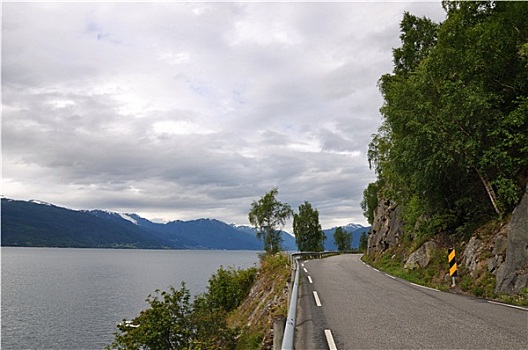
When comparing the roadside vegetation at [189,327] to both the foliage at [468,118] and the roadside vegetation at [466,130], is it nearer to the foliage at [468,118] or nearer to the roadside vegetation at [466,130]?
the roadside vegetation at [466,130]

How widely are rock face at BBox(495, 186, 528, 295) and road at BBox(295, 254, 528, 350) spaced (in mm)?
1305

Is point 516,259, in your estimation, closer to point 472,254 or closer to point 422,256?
point 472,254

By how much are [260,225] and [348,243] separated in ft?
199

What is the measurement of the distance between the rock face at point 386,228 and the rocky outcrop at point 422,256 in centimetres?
1073

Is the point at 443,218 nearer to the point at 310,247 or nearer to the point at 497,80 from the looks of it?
the point at 497,80

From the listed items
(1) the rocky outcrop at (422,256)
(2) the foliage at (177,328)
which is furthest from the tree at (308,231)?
(2) the foliage at (177,328)

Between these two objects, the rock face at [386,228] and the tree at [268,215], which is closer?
the rock face at [386,228]

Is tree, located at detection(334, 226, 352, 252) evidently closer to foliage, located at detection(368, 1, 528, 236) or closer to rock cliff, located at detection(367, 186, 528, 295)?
rock cliff, located at detection(367, 186, 528, 295)

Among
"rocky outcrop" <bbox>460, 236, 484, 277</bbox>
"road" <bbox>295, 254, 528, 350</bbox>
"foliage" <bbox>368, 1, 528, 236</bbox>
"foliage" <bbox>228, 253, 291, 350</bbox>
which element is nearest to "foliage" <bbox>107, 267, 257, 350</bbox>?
"foliage" <bbox>228, 253, 291, 350</bbox>

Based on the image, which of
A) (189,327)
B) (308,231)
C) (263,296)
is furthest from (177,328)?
(308,231)

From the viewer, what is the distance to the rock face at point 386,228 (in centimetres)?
3291

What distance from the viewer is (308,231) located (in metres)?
77.8

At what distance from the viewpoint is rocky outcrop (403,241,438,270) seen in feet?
64.4

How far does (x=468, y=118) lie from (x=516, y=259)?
599 centimetres
